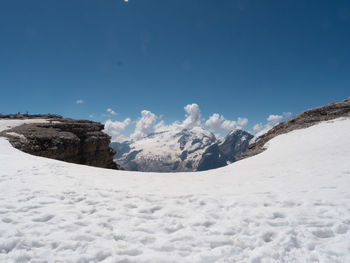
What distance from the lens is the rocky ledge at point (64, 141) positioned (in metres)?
23.8

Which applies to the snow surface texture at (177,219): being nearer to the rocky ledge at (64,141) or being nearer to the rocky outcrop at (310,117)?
the rocky ledge at (64,141)

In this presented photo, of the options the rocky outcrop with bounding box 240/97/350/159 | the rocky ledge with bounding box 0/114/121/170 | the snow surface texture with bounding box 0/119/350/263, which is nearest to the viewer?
the snow surface texture with bounding box 0/119/350/263

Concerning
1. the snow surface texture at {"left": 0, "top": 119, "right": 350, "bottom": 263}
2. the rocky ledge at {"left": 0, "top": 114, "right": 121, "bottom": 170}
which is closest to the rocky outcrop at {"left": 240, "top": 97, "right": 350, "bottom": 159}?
the snow surface texture at {"left": 0, "top": 119, "right": 350, "bottom": 263}

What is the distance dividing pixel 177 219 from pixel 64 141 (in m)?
30.3

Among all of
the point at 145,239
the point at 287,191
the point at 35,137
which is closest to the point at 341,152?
the point at 287,191

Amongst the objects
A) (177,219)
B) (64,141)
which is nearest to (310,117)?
(177,219)

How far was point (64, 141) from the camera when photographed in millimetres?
29609

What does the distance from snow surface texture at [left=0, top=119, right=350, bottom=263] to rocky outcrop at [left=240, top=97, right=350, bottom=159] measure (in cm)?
1802

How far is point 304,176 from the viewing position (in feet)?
32.9

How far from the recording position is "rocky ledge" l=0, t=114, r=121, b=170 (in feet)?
78.1

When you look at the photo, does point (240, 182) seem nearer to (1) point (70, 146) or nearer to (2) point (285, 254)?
(2) point (285, 254)

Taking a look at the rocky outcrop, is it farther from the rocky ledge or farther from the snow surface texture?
the rocky ledge

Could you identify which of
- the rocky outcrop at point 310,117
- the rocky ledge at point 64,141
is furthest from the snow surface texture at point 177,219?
the rocky outcrop at point 310,117

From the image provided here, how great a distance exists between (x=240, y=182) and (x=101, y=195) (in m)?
8.01
